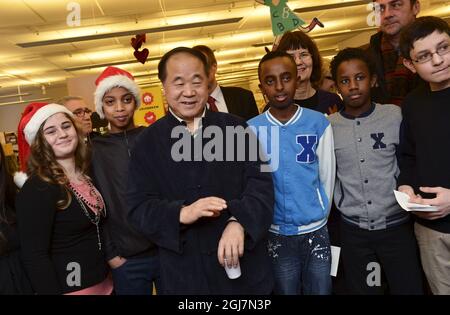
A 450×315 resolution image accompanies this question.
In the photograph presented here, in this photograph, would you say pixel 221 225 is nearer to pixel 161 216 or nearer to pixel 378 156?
pixel 161 216

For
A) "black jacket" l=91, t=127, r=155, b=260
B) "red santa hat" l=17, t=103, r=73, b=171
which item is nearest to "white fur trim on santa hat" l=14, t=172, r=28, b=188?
"red santa hat" l=17, t=103, r=73, b=171

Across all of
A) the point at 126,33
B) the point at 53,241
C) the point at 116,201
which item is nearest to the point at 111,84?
the point at 116,201

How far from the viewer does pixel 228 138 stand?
1478 millimetres

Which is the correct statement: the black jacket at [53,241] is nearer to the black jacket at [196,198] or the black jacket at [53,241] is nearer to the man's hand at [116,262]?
the man's hand at [116,262]

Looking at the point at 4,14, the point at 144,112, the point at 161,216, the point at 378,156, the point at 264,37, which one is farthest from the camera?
the point at 264,37

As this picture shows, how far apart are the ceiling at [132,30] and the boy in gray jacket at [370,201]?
559 cm

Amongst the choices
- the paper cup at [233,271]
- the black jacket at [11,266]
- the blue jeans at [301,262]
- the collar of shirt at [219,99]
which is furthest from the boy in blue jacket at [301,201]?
the black jacket at [11,266]

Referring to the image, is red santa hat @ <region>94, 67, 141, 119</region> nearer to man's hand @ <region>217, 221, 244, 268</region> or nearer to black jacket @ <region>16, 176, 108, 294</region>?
black jacket @ <region>16, 176, 108, 294</region>

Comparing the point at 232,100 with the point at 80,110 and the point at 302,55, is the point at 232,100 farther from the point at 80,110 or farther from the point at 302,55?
the point at 80,110

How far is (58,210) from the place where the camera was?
5.48ft

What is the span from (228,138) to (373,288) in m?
1.02

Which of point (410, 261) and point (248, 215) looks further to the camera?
point (410, 261)

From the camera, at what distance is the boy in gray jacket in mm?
1851

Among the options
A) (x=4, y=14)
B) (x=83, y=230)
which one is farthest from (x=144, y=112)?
(x=83, y=230)
